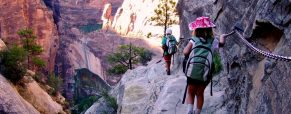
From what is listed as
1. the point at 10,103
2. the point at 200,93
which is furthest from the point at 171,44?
the point at 10,103

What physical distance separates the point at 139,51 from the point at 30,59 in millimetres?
Answer: 16281

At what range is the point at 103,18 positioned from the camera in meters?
139

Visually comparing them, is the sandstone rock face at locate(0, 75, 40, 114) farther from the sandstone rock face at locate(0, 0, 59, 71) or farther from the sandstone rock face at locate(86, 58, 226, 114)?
the sandstone rock face at locate(0, 0, 59, 71)

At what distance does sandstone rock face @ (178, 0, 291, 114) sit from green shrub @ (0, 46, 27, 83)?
2098 cm

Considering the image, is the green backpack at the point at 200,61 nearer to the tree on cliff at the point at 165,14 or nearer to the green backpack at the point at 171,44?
the green backpack at the point at 171,44

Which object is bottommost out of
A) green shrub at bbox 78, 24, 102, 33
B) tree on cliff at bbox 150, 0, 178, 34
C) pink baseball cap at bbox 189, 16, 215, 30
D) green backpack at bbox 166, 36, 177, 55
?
A: green shrub at bbox 78, 24, 102, 33

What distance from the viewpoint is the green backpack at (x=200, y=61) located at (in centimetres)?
683

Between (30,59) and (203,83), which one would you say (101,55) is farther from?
(203,83)

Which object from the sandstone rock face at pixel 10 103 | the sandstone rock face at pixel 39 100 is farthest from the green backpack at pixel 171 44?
the sandstone rock face at pixel 39 100

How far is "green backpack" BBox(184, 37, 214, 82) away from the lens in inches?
269

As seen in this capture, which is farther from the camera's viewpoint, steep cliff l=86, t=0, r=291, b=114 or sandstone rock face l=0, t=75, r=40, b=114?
sandstone rock face l=0, t=75, r=40, b=114

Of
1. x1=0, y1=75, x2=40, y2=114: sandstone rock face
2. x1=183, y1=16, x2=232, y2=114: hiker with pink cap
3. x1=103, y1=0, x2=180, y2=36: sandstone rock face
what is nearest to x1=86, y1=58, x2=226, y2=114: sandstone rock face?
x1=183, y1=16, x2=232, y2=114: hiker with pink cap

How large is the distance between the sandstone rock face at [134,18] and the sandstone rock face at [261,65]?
334ft

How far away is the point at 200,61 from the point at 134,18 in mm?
118127
